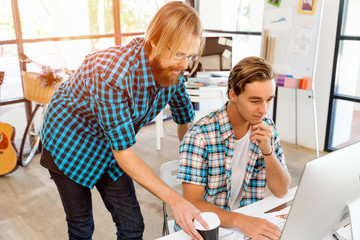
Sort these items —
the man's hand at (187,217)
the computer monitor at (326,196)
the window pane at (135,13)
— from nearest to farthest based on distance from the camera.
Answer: the computer monitor at (326,196), the man's hand at (187,217), the window pane at (135,13)

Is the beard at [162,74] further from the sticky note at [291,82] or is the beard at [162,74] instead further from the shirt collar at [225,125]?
the sticky note at [291,82]

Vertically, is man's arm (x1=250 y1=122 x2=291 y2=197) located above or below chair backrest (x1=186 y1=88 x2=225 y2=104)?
above

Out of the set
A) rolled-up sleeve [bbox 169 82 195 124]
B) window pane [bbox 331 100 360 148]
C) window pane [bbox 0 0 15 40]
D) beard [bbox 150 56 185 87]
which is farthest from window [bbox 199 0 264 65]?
beard [bbox 150 56 185 87]

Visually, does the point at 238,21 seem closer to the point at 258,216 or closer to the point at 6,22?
the point at 6,22

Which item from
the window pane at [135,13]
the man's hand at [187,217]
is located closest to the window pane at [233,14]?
the window pane at [135,13]

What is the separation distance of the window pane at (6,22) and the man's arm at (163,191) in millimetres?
2746

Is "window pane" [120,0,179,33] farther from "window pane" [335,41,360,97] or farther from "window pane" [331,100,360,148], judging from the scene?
"window pane" [331,100,360,148]

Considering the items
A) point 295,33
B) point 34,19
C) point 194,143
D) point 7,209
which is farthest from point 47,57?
point 194,143

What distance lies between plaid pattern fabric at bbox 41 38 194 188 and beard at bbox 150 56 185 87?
0.02 meters

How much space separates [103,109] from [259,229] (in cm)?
59

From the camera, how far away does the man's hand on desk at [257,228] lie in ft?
3.65

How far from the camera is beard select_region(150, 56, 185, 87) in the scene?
51.1 inches

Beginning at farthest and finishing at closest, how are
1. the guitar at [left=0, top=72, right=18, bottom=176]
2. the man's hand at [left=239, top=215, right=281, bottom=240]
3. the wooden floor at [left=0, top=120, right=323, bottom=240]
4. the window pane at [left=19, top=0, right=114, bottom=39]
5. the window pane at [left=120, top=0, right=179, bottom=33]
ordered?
the window pane at [left=120, top=0, right=179, bottom=33], the window pane at [left=19, top=0, right=114, bottom=39], the guitar at [left=0, top=72, right=18, bottom=176], the wooden floor at [left=0, top=120, right=323, bottom=240], the man's hand at [left=239, top=215, right=281, bottom=240]

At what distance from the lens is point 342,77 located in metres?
3.60
